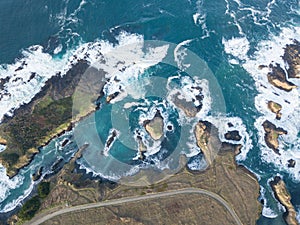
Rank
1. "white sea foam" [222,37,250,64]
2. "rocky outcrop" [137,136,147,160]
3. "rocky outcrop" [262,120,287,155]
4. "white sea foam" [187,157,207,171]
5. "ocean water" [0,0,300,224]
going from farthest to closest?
"white sea foam" [222,37,250,64]
"rocky outcrop" [262,120,287,155]
"rocky outcrop" [137,136,147,160]
"ocean water" [0,0,300,224]
"white sea foam" [187,157,207,171]

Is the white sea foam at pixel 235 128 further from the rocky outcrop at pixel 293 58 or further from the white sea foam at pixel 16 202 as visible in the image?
the white sea foam at pixel 16 202

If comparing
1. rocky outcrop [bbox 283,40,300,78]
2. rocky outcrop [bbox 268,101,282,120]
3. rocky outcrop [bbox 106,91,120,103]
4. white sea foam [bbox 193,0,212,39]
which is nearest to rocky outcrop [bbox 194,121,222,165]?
rocky outcrop [bbox 268,101,282,120]

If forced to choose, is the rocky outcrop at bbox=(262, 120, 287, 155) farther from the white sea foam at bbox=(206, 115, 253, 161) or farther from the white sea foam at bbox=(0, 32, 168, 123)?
the white sea foam at bbox=(0, 32, 168, 123)

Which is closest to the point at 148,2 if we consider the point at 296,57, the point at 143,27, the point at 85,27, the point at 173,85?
the point at 143,27

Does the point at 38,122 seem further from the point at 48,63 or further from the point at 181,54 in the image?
the point at 181,54

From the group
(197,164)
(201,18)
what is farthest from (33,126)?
(201,18)

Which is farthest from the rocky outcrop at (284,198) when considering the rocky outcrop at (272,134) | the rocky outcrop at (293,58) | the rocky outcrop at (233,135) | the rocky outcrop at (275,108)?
the rocky outcrop at (293,58)
